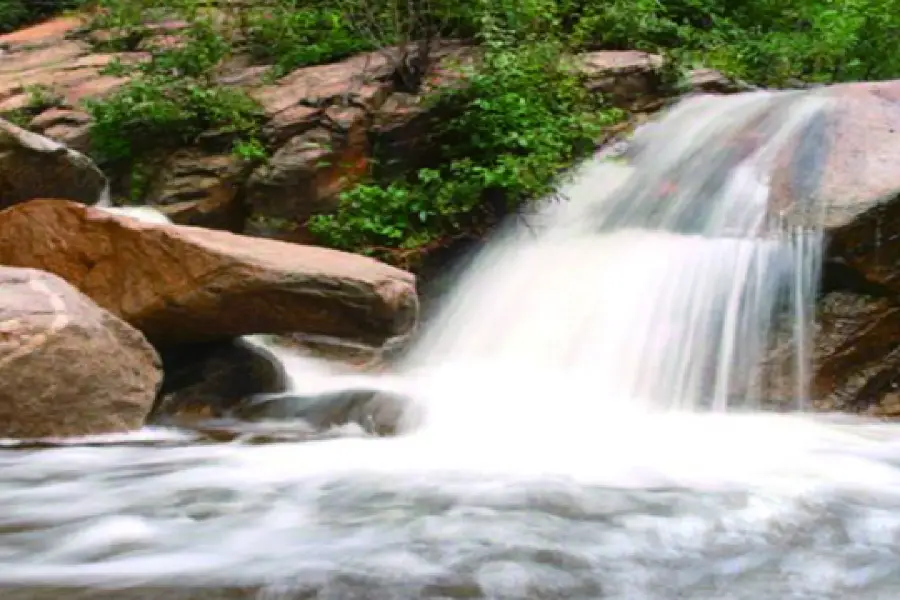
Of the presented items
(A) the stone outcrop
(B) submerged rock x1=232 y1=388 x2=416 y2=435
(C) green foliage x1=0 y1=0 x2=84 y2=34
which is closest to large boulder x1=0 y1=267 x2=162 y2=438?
(B) submerged rock x1=232 y1=388 x2=416 y2=435

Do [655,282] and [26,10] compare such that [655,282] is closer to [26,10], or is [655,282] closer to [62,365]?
[62,365]

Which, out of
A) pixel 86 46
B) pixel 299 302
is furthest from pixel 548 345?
pixel 86 46

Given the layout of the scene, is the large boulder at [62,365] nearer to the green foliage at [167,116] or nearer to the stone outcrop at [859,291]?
the green foliage at [167,116]

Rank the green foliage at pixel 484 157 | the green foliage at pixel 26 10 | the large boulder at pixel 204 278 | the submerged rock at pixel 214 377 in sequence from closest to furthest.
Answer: the large boulder at pixel 204 278 → the submerged rock at pixel 214 377 → the green foliage at pixel 484 157 → the green foliage at pixel 26 10

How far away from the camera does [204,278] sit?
443 cm

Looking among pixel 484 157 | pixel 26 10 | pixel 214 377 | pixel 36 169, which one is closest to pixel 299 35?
pixel 484 157

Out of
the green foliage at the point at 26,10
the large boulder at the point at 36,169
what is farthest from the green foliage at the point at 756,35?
the green foliage at the point at 26,10

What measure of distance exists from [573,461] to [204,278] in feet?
6.51

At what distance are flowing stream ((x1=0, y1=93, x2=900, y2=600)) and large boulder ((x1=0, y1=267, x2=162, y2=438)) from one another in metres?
0.19

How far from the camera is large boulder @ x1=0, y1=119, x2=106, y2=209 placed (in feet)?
19.8

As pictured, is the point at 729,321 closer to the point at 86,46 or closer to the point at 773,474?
the point at 773,474

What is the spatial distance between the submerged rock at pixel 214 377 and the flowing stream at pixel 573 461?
544mm

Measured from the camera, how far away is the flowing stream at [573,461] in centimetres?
223

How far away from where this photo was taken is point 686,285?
5.66 m
